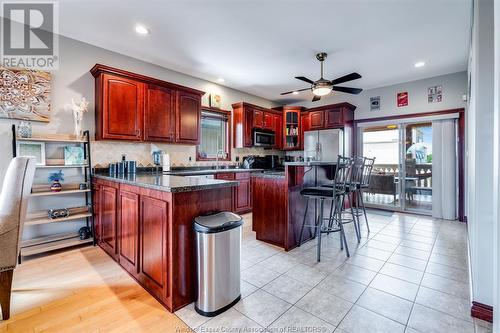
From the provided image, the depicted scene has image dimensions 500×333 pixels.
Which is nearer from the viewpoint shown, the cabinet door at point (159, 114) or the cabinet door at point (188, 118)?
the cabinet door at point (159, 114)

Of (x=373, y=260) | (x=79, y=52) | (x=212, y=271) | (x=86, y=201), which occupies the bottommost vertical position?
(x=373, y=260)

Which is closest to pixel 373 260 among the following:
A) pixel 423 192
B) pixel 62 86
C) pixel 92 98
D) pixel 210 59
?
pixel 423 192

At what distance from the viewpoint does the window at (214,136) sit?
4.92 m

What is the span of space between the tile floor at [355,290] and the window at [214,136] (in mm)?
2313

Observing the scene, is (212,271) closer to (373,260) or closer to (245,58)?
(373,260)

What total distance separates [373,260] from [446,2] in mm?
2856

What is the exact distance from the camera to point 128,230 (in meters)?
2.26

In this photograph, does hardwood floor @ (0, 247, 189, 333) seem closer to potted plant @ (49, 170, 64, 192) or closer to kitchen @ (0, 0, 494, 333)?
kitchen @ (0, 0, 494, 333)

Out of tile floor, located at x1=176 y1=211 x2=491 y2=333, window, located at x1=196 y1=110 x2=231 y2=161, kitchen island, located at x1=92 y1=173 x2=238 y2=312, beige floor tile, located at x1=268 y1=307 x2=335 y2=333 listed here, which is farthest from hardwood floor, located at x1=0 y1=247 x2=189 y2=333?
window, located at x1=196 y1=110 x2=231 y2=161

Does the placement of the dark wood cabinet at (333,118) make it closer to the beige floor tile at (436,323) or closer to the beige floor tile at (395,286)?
the beige floor tile at (395,286)

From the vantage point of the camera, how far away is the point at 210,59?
382cm

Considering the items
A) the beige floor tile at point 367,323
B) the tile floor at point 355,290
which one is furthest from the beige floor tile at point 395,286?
the beige floor tile at point 367,323

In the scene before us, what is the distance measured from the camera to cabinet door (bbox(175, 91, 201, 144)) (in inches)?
155

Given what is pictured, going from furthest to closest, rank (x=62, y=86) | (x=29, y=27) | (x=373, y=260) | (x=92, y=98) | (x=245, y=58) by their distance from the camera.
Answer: (x=245, y=58) < (x=92, y=98) < (x=62, y=86) < (x=29, y=27) < (x=373, y=260)
